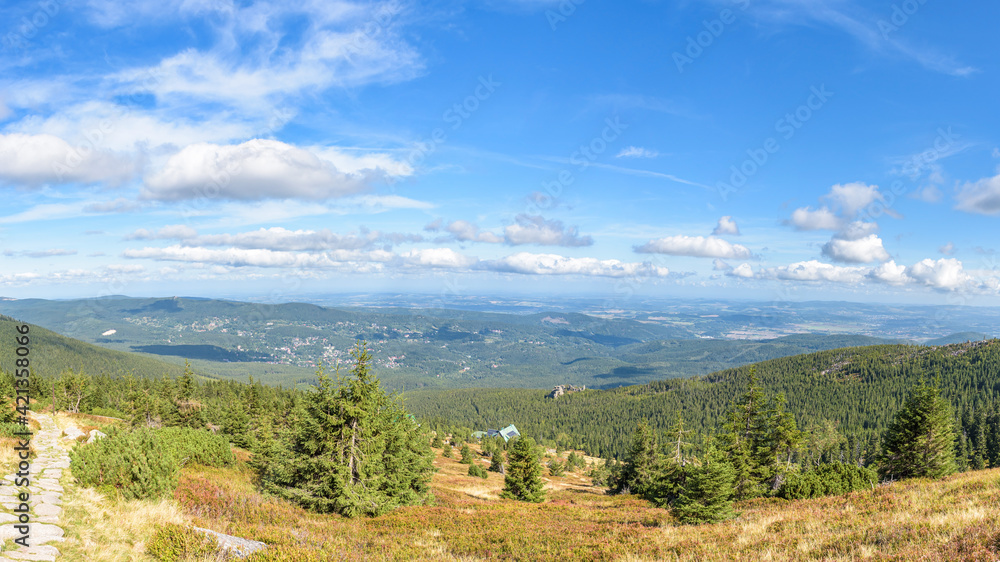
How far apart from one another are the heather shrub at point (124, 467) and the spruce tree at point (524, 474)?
114 feet

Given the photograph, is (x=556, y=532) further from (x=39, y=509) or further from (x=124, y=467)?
(x=39, y=509)

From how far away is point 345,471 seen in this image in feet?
66.2

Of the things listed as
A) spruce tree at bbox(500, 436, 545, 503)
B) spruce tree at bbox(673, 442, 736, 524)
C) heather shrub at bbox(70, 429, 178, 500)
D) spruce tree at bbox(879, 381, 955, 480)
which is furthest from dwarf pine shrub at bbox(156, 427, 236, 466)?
spruce tree at bbox(879, 381, 955, 480)

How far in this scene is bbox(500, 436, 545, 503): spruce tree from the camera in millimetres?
44781

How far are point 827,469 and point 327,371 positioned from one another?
3137 centimetres

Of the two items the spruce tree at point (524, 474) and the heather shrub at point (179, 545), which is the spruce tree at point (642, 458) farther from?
the heather shrub at point (179, 545)

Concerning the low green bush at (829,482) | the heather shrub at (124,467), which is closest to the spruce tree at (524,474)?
the low green bush at (829,482)

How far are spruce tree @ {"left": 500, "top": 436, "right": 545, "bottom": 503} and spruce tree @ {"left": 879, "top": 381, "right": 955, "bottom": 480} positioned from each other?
37.0m

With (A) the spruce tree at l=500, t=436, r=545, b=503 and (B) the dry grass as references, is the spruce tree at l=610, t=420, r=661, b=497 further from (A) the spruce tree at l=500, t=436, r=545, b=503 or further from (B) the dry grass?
(B) the dry grass

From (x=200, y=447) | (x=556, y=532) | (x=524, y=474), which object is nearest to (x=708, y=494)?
(x=556, y=532)

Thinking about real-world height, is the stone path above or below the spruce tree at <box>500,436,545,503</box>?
above

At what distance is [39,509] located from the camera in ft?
34.6

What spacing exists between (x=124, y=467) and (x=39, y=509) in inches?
140

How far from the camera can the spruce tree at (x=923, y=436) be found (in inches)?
1624
